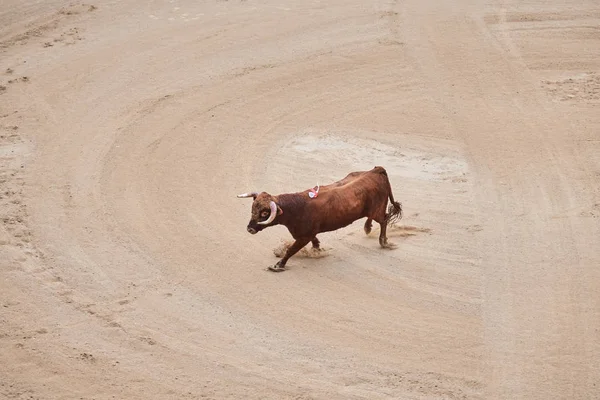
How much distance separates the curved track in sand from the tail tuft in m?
0.26

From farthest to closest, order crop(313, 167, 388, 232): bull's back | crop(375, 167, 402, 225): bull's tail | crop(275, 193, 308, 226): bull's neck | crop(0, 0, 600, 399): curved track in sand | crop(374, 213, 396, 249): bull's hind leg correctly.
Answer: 1. crop(375, 167, 402, 225): bull's tail
2. crop(374, 213, 396, 249): bull's hind leg
3. crop(313, 167, 388, 232): bull's back
4. crop(275, 193, 308, 226): bull's neck
5. crop(0, 0, 600, 399): curved track in sand

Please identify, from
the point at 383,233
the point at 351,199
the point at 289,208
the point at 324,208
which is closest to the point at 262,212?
the point at 289,208

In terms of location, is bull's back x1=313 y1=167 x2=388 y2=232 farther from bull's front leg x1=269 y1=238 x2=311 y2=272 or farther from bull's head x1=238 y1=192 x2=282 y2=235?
bull's head x1=238 y1=192 x2=282 y2=235

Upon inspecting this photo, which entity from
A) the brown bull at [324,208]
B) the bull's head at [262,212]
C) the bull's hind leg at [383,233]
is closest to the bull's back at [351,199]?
the brown bull at [324,208]

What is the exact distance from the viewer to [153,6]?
87.0ft

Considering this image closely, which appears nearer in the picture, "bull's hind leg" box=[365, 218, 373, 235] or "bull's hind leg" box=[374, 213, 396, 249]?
"bull's hind leg" box=[374, 213, 396, 249]

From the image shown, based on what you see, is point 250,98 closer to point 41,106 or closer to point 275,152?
point 275,152

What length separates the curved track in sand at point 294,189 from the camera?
14.1 meters

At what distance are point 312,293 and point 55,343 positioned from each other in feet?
12.2

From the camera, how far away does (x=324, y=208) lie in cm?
1642

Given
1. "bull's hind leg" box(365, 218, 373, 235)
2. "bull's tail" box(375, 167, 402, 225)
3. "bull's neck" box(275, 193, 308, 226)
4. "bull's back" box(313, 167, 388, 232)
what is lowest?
"bull's hind leg" box(365, 218, 373, 235)

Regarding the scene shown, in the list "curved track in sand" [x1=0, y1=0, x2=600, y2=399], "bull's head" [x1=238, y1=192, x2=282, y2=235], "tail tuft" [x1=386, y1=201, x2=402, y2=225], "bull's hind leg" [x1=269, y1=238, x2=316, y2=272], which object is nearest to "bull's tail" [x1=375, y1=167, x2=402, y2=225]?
"tail tuft" [x1=386, y1=201, x2=402, y2=225]

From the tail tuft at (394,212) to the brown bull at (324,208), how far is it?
0.02 metres

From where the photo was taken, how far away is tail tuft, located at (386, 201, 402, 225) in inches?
682
